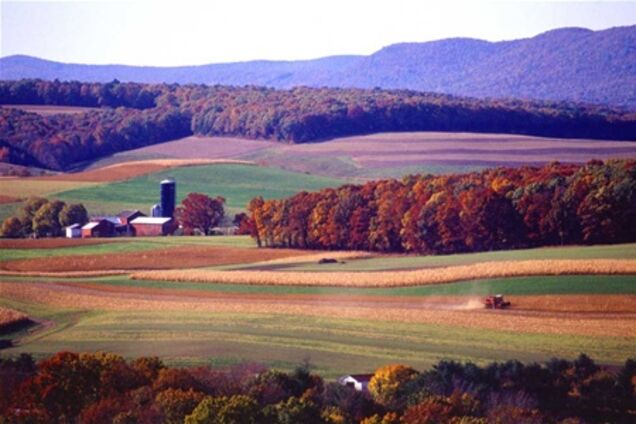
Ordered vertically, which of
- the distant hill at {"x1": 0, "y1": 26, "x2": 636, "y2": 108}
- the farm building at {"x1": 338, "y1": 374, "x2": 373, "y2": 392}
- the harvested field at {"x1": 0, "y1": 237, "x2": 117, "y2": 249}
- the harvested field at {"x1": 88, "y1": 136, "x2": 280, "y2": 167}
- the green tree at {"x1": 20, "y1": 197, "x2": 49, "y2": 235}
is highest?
the distant hill at {"x1": 0, "y1": 26, "x2": 636, "y2": 108}

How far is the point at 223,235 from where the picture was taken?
2720 centimetres

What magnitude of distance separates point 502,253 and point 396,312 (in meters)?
2.66

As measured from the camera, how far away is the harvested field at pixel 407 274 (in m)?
21.1

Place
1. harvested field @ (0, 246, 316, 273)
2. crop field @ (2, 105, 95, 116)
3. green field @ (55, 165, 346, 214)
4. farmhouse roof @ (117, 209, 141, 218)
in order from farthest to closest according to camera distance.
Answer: crop field @ (2, 105, 95, 116), green field @ (55, 165, 346, 214), farmhouse roof @ (117, 209, 141, 218), harvested field @ (0, 246, 316, 273)

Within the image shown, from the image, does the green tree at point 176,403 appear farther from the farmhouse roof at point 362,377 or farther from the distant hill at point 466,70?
the distant hill at point 466,70

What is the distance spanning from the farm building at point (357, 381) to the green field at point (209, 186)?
11241mm

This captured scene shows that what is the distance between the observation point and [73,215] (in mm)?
26953

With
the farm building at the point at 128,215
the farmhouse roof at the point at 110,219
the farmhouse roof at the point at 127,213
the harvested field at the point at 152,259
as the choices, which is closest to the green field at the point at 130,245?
the harvested field at the point at 152,259

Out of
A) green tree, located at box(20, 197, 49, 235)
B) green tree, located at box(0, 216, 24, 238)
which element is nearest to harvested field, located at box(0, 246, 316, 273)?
green tree, located at box(0, 216, 24, 238)

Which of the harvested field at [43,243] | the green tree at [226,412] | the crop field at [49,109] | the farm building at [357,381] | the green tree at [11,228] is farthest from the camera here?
the crop field at [49,109]

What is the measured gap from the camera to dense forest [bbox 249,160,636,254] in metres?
22.0

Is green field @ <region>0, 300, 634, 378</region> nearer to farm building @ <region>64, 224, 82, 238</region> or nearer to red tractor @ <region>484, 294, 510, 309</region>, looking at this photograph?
red tractor @ <region>484, 294, 510, 309</region>

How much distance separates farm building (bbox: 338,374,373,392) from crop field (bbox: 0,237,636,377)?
37cm

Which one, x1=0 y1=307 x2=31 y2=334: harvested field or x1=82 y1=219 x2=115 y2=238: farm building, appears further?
x1=82 y1=219 x2=115 y2=238: farm building
